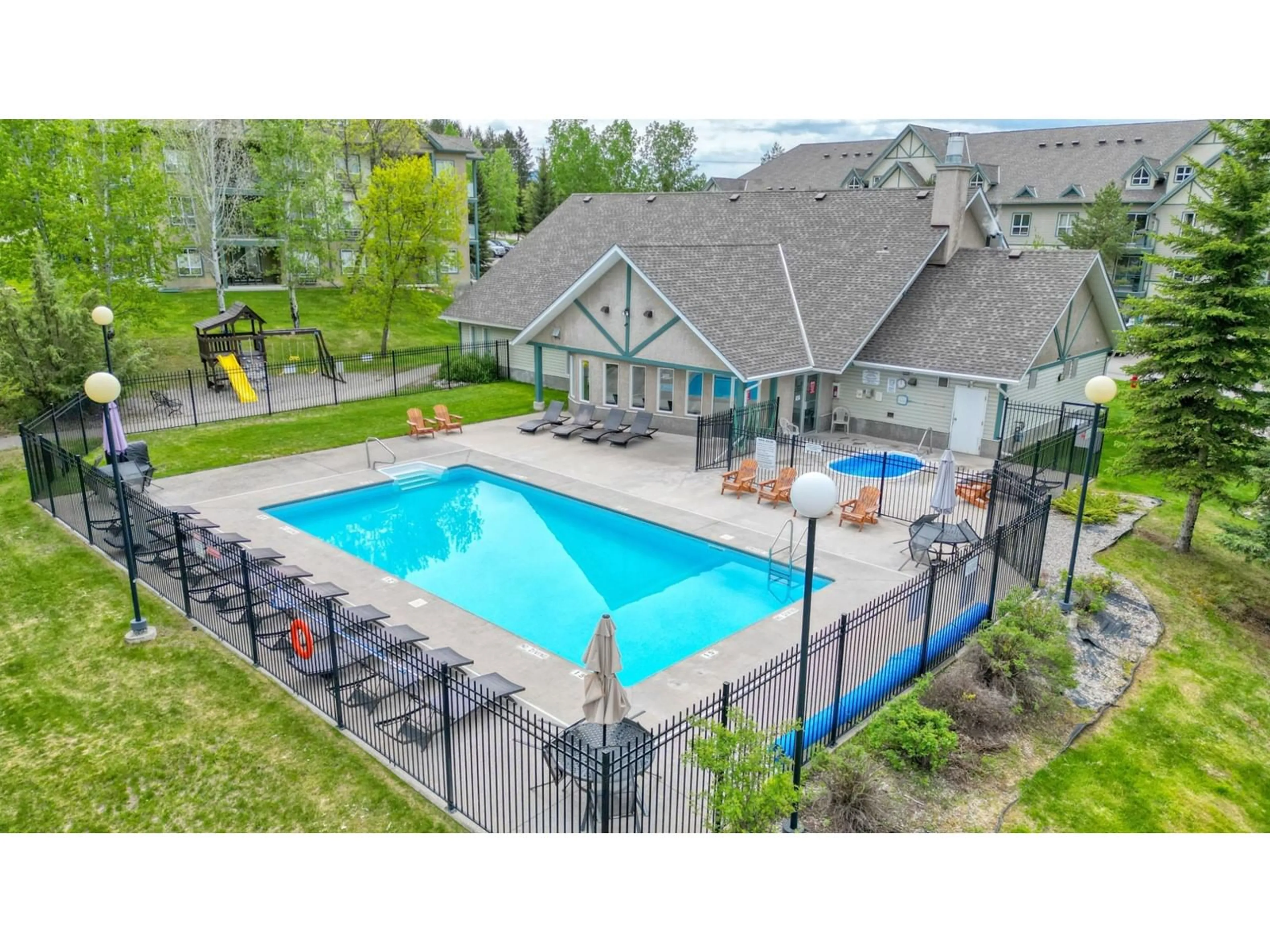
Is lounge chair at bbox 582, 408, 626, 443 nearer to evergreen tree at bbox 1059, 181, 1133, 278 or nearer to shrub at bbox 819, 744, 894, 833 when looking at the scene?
shrub at bbox 819, 744, 894, 833

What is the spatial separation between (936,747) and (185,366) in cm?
3477

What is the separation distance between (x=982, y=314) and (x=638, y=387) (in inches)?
422

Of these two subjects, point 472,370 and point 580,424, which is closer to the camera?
point 580,424

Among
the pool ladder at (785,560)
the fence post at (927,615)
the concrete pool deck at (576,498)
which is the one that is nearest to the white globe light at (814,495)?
the concrete pool deck at (576,498)

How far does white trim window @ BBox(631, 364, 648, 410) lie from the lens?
26719 millimetres

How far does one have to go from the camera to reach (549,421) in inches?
1052

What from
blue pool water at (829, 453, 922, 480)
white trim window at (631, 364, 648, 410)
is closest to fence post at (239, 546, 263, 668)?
blue pool water at (829, 453, 922, 480)

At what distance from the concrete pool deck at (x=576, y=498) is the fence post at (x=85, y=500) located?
231 cm

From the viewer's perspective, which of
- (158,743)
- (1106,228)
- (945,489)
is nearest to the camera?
(158,743)

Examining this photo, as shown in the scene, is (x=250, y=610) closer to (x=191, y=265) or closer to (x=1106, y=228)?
(x=191, y=265)

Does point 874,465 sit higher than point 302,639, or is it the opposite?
point 302,639

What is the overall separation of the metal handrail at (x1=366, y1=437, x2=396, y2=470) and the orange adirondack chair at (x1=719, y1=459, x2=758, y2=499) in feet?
29.9

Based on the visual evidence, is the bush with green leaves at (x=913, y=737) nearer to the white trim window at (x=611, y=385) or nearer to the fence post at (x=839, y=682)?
the fence post at (x=839, y=682)

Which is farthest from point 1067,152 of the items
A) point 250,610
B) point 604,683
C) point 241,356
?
point 250,610
